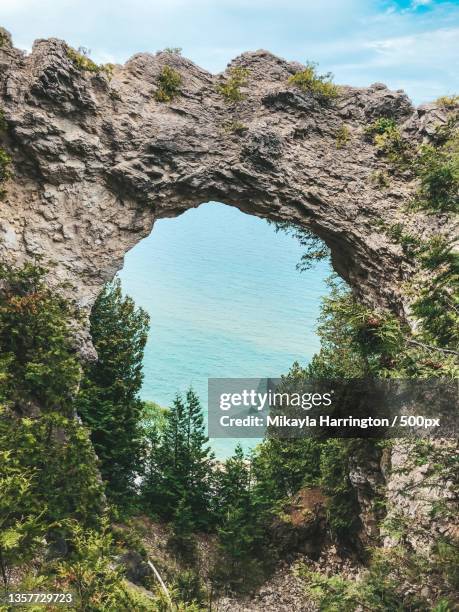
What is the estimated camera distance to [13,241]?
12375 millimetres

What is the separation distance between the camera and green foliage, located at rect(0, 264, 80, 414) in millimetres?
10258

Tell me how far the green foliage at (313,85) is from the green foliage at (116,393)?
A: 9.79 m

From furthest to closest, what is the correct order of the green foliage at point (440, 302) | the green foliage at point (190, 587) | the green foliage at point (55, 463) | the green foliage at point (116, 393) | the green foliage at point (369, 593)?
the green foliage at point (116, 393) → the green foliage at point (190, 587) → the green foliage at point (55, 463) → the green foliage at point (440, 302) → the green foliage at point (369, 593)

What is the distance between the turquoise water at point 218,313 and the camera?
3947 centimetres

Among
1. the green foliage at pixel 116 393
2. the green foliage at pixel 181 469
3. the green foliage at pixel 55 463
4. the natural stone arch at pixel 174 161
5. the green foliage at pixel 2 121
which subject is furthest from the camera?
the green foliage at pixel 181 469

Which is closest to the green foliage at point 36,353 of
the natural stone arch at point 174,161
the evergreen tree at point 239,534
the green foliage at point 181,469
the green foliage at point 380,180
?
the natural stone arch at point 174,161

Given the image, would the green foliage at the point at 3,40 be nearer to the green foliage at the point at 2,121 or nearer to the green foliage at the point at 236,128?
the green foliage at the point at 2,121

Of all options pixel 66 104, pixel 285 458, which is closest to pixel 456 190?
pixel 66 104

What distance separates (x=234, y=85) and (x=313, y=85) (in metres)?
2.53

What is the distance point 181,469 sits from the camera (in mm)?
18391

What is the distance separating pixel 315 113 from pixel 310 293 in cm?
4102

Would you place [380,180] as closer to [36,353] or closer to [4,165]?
[4,165]

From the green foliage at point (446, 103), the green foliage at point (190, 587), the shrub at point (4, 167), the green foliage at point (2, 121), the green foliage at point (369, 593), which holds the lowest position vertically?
the green foliage at point (190, 587)

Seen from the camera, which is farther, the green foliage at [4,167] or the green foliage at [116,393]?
the green foliage at [116,393]
